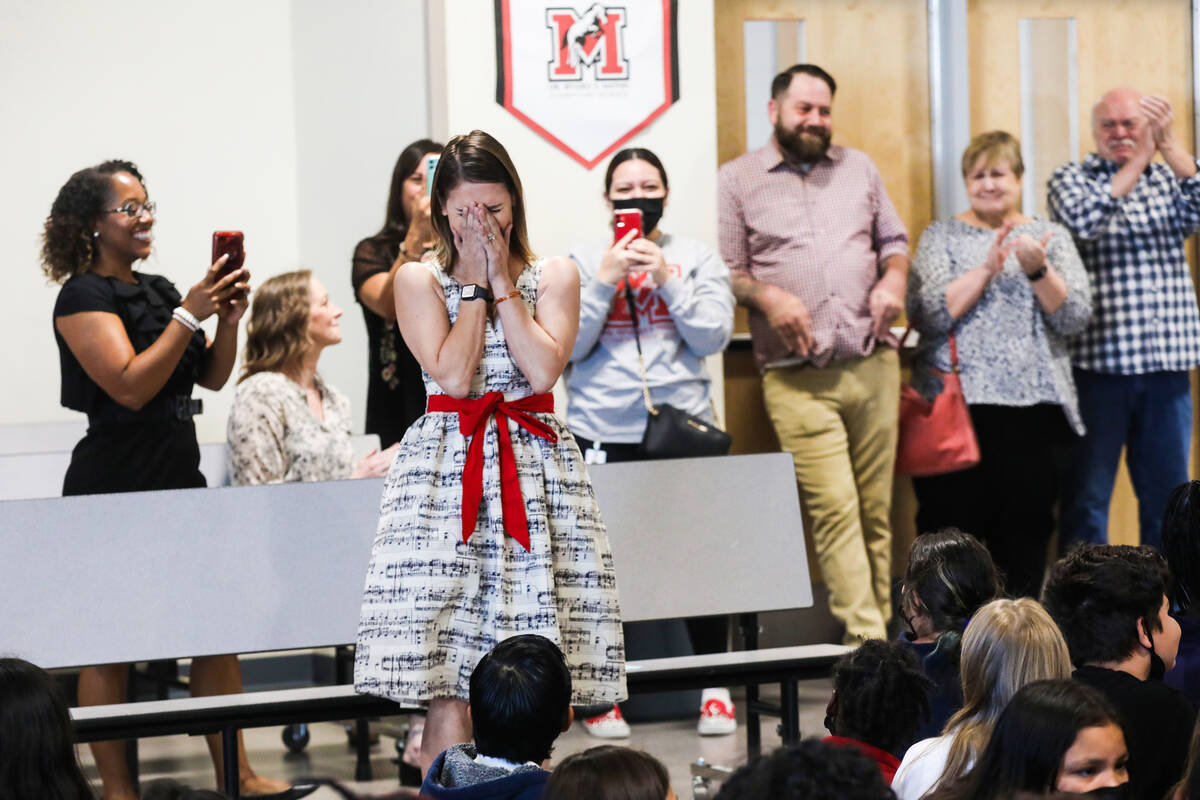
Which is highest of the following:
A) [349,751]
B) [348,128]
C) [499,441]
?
[348,128]

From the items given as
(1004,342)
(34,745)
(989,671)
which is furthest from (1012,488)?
(34,745)

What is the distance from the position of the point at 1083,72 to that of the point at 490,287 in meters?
4.08

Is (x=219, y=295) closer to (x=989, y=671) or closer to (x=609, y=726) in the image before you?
(x=609, y=726)

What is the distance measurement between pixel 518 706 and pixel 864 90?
4315 millimetres

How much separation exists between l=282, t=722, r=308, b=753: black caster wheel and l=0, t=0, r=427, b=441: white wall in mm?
1752

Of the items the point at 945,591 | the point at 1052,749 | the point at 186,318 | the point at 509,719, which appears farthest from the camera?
the point at 186,318

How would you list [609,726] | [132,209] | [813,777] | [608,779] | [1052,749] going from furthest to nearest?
[609,726], [132,209], [1052,749], [608,779], [813,777]

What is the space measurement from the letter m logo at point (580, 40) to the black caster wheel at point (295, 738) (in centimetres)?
230

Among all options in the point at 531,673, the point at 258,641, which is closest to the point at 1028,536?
the point at 258,641

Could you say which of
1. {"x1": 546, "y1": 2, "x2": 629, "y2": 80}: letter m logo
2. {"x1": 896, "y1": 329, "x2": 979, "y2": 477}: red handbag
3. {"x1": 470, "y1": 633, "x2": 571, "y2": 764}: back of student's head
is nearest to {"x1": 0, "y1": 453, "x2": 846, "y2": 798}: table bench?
{"x1": 470, "y1": 633, "x2": 571, "y2": 764}: back of student's head

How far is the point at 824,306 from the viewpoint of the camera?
528 centimetres

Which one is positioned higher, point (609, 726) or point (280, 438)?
point (280, 438)

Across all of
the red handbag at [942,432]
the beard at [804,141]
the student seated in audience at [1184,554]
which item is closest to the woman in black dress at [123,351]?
the student seated in audience at [1184,554]

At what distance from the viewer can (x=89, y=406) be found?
12.3 feet
